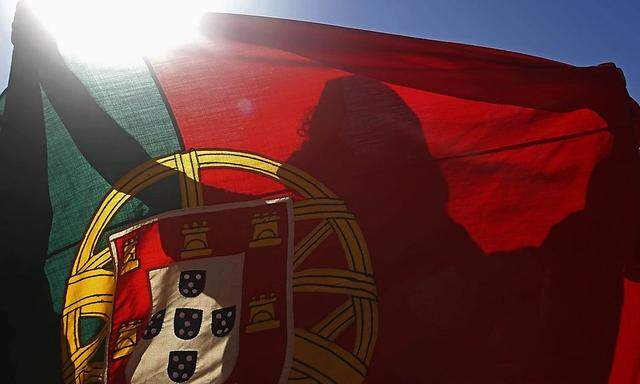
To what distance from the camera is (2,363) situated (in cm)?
479

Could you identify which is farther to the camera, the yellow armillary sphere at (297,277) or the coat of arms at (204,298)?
the yellow armillary sphere at (297,277)

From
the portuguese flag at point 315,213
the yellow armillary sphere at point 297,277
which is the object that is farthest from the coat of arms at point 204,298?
the yellow armillary sphere at point 297,277

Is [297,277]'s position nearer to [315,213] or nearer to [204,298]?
[315,213]

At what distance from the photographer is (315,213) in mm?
5562

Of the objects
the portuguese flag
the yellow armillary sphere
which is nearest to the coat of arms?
the portuguese flag

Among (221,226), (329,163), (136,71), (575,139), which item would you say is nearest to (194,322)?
(221,226)

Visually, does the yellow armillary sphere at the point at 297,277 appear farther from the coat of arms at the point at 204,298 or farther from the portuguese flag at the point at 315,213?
the coat of arms at the point at 204,298

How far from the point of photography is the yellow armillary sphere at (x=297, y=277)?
Answer: 200 inches

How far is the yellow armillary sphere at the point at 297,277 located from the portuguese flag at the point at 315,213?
0.06 feet

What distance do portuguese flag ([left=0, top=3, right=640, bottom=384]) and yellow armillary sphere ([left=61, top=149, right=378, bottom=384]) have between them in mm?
17

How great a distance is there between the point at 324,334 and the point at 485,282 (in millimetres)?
Result: 1427

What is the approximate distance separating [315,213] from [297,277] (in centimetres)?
57

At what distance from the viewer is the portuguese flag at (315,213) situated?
5.07 meters

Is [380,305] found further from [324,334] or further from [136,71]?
[136,71]
